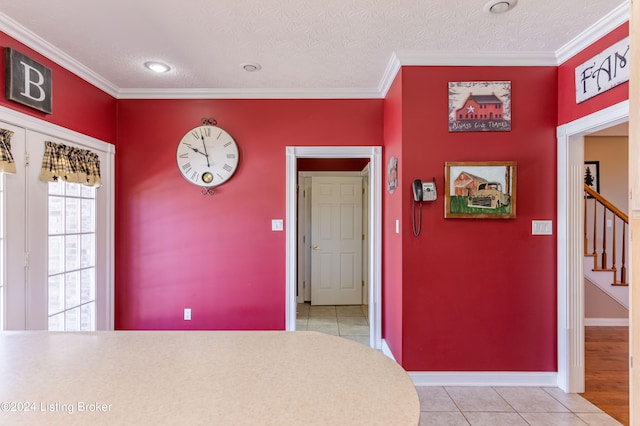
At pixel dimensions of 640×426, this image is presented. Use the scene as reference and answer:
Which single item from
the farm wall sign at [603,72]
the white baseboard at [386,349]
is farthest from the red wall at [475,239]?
the white baseboard at [386,349]

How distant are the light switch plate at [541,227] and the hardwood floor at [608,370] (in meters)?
1.20

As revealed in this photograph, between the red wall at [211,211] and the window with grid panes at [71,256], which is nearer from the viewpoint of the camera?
the window with grid panes at [71,256]

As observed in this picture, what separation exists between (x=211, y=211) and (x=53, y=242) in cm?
121

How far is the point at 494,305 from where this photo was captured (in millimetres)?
2535

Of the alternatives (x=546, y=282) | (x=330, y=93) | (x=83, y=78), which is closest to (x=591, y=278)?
(x=546, y=282)

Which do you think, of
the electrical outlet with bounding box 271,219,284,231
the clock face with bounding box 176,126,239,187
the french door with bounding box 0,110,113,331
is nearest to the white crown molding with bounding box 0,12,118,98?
the french door with bounding box 0,110,113,331

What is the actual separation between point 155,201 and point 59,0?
1750mm

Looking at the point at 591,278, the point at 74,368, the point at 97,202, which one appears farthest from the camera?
the point at 591,278

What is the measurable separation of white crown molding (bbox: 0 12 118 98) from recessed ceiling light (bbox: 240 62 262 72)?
1264 millimetres

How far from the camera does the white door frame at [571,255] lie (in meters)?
2.45

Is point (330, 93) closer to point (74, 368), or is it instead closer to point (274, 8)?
point (274, 8)

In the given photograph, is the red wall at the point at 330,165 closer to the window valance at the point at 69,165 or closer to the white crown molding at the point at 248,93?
the white crown molding at the point at 248,93

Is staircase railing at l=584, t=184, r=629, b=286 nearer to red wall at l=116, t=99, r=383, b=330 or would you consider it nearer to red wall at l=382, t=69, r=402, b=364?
red wall at l=382, t=69, r=402, b=364

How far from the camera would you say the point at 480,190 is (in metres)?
2.49
